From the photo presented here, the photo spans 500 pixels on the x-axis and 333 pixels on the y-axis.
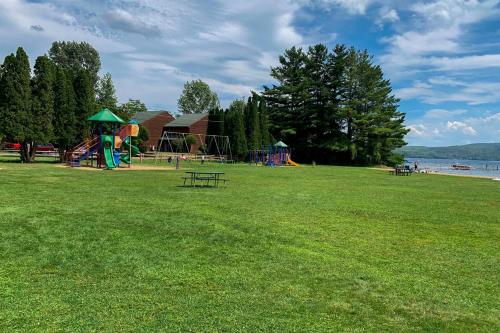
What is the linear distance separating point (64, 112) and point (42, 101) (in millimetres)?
1837

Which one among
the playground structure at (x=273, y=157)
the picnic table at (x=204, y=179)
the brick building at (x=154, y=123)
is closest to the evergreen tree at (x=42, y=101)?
the picnic table at (x=204, y=179)

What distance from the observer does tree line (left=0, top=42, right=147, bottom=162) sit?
30.2m

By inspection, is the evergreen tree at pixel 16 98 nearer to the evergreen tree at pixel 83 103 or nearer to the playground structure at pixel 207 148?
the evergreen tree at pixel 83 103

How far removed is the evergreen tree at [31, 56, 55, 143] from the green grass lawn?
20959mm

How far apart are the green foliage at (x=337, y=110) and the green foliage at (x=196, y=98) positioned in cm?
4414

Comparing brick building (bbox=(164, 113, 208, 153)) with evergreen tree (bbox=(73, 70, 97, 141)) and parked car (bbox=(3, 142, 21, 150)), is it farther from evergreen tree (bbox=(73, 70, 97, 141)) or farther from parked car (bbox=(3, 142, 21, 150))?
evergreen tree (bbox=(73, 70, 97, 141))

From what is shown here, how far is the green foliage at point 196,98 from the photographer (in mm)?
102562

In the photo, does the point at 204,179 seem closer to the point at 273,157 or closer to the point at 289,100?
the point at 273,157

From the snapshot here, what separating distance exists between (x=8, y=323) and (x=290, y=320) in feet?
9.38

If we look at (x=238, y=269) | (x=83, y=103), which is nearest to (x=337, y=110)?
(x=83, y=103)

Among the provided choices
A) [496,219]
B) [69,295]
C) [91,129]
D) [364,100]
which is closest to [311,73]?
[364,100]

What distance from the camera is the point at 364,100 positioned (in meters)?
55.7

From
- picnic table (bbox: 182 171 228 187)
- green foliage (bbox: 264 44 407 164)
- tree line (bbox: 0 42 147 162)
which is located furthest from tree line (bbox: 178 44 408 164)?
picnic table (bbox: 182 171 228 187)

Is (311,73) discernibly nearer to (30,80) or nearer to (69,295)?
(30,80)
